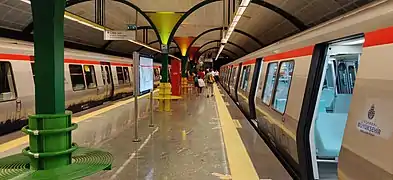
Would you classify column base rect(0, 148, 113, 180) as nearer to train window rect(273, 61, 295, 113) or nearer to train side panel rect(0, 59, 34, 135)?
train window rect(273, 61, 295, 113)

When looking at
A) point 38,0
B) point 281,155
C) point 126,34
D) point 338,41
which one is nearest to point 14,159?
point 38,0

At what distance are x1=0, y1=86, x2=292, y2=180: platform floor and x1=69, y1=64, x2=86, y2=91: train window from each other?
3.89m

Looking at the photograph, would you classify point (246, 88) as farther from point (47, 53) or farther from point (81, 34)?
→ point (81, 34)

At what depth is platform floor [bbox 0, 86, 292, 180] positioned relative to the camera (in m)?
4.70

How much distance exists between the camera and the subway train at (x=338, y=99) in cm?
261

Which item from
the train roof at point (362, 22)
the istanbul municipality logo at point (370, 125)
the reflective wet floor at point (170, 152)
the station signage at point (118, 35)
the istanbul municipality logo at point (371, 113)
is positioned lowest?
the reflective wet floor at point (170, 152)

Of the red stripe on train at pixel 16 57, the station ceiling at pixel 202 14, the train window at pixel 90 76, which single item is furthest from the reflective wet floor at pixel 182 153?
the train window at pixel 90 76

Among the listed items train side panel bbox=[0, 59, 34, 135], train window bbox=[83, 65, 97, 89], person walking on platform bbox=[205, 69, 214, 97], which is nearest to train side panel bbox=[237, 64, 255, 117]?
train window bbox=[83, 65, 97, 89]

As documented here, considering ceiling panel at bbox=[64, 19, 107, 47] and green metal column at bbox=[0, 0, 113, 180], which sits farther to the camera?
ceiling panel at bbox=[64, 19, 107, 47]

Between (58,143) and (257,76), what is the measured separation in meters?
7.74

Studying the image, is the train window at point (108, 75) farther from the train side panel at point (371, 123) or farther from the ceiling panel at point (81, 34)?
the train side panel at point (371, 123)

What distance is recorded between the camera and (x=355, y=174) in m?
2.88

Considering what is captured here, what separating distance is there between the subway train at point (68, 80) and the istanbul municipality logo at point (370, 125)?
703cm

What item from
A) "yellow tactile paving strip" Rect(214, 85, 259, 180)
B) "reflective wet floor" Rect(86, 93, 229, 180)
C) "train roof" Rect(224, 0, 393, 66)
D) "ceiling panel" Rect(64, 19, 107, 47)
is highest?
"ceiling panel" Rect(64, 19, 107, 47)
